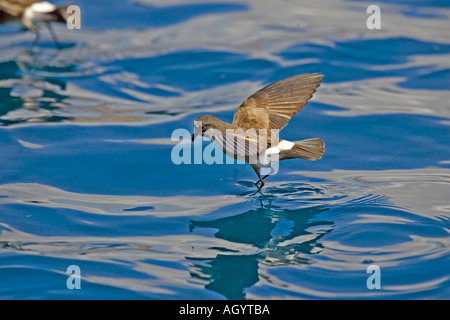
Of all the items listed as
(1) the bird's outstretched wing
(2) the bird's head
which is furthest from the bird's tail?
(2) the bird's head

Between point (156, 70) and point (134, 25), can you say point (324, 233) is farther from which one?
point (134, 25)

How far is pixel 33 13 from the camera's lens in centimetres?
938

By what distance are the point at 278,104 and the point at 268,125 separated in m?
0.25

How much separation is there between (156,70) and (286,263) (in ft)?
14.6

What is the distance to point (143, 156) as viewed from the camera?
21.9ft

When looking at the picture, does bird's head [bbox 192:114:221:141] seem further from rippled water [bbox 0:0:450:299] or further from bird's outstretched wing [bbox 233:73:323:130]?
rippled water [bbox 0:0:450:299]

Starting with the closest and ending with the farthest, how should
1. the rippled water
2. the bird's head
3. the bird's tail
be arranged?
the rippled water, the bird's tail, the bird's head

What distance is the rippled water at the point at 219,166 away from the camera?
15.8ft

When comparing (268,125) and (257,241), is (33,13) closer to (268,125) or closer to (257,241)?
(268,125)

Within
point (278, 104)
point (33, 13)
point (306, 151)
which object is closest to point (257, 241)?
point (306, 151)

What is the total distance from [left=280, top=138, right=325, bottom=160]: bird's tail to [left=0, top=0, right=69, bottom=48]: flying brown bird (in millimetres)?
5318

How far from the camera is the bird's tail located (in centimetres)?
501
